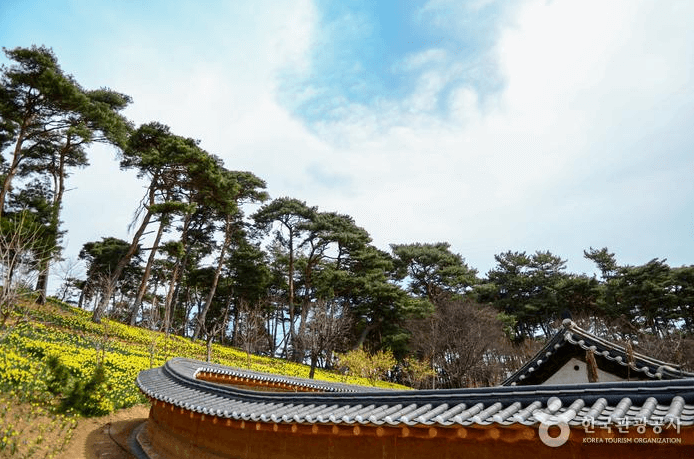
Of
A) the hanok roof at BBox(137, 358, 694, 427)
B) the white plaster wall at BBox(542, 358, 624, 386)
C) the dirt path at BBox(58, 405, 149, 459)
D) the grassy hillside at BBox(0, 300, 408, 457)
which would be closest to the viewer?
the hanok roof at BBox(137, 358, 694, 427)

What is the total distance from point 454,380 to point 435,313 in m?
5.71

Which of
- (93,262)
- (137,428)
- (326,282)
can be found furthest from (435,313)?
(93,262)

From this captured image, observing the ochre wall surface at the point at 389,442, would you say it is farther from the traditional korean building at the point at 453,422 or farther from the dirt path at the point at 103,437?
the dirt path at the point at 103,437

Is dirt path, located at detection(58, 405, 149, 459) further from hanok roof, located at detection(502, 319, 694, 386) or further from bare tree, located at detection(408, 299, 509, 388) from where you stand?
bare tree, located at detection(408, 299, 509, 388)

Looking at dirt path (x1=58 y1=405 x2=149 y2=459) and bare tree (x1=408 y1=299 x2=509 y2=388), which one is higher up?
bare tree (x1=408 y1=299 x2=509 y2=388)

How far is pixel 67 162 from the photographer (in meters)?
30.2

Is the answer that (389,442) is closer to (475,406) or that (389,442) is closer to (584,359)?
(475,406)

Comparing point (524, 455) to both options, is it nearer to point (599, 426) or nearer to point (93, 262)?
point (599, 426)

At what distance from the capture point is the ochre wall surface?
3428 mm

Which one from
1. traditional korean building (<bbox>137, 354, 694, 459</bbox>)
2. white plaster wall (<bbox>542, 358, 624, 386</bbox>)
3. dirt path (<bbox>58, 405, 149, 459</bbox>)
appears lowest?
dirt path (<bbox>58, 405, 149, 459</bbox>)

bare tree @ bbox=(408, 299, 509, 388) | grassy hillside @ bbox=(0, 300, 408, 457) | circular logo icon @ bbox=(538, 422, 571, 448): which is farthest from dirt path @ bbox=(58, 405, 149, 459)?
bare tree @ bbox=(408, 299, 509, 388)

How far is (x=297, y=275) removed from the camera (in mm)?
42938

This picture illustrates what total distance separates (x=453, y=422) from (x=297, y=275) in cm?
3966

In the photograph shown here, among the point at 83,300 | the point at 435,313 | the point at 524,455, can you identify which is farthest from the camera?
the point at 83,300
